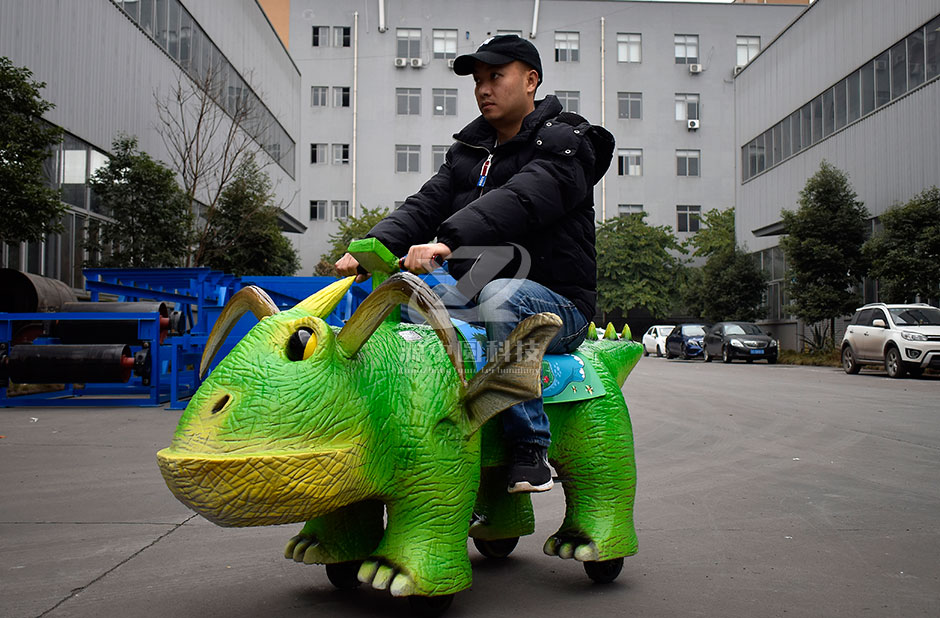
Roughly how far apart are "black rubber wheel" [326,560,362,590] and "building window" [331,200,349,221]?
129ft

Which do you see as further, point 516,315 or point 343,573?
point 343,573

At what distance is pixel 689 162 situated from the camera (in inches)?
1713

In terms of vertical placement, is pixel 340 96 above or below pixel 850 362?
above

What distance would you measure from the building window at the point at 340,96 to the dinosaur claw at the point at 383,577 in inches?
1624

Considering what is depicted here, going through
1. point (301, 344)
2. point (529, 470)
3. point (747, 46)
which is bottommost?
point (529, 470)

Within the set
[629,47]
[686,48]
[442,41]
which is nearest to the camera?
[442,41]

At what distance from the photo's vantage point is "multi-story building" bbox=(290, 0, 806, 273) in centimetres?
4166

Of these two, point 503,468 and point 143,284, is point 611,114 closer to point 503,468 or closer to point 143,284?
point 143,284

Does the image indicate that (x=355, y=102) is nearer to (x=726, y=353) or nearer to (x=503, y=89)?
(x=726, y=353)

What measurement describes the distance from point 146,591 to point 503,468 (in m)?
1.50

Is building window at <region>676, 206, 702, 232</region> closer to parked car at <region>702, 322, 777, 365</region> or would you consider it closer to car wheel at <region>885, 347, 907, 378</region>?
parked car at <region>702, 322, 777, 365</region>

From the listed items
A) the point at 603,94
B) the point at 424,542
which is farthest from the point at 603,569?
the point at 603,94

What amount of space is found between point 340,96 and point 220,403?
4159 centimetres

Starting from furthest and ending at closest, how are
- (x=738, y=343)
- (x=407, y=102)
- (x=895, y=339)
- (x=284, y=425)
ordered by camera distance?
(x=407, y=102)
(x=738, y=343)
(x=895, y=339)
(x=284, y=425)
